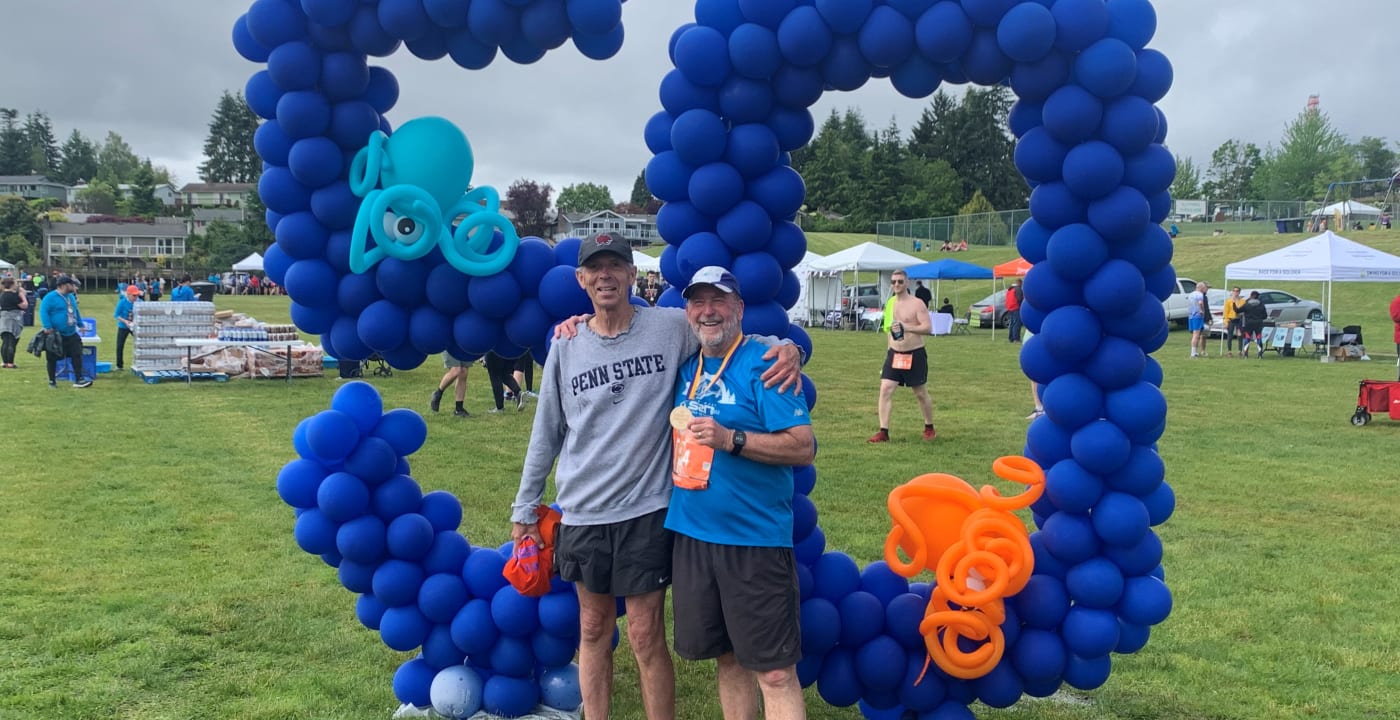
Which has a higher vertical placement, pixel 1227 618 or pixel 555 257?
pixel 555 257

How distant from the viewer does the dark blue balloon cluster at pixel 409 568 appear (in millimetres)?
3805

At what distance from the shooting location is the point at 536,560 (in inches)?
141

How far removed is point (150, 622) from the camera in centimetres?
488

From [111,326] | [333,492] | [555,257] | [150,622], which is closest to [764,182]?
[555,257]

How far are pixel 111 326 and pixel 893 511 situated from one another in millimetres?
29390

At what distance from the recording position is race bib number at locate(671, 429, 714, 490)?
3.02 meters

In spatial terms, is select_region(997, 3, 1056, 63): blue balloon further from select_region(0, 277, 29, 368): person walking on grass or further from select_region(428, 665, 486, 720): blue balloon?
select_region(0, 277, 29, 368): person walking on grass

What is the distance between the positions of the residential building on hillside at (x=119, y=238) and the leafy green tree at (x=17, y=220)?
6.46 meters

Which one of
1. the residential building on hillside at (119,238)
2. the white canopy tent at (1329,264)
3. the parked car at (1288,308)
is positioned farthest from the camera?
the residential building on hillside at (119,238)

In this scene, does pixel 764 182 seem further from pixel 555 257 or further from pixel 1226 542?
pixel 1226 542

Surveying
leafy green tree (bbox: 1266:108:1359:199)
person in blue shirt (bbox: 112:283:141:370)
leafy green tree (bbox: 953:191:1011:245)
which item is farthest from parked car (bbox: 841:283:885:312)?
leafy green tree (bbox: 1266:108:1359:199)

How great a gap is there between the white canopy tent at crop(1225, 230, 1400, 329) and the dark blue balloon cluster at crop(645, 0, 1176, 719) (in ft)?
60.3

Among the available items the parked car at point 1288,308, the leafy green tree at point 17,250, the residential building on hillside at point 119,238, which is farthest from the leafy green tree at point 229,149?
the parked car at point 1288,308

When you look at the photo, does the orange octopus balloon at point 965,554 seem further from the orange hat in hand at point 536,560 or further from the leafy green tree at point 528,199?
the leafy green tree at point 528,199
